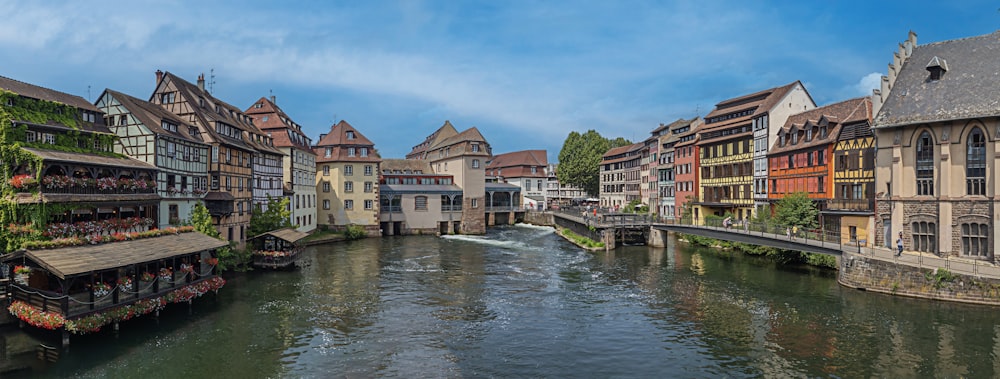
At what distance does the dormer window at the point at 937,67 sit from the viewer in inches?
1441

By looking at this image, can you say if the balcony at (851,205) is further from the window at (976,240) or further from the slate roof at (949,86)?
the window at (976,240)

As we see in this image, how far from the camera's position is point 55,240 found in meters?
25.3

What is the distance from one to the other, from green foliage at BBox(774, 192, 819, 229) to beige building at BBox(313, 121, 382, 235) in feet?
149

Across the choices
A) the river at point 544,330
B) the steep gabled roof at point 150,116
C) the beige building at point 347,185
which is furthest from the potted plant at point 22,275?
the beige building at point 347,185

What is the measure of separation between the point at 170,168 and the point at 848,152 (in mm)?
48441

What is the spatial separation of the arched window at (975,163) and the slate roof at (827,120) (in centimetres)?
843

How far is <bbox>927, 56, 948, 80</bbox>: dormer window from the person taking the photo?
36594 millimetres

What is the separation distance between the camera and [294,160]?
60.7 metres

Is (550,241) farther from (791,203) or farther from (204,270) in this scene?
(204,270)

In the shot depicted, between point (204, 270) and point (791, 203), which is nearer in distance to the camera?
point (204, 270)

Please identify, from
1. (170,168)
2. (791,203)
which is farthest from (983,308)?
(170,168)

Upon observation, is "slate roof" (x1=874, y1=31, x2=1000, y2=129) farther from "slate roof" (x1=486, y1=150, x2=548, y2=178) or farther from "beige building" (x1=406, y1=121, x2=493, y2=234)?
"slate roof" (x1=486, y1=150, x2=548, y2=178)

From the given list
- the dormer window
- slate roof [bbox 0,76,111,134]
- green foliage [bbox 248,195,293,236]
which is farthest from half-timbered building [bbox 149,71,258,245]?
the dormer window

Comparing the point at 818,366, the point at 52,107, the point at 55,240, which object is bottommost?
the point at 818,366
